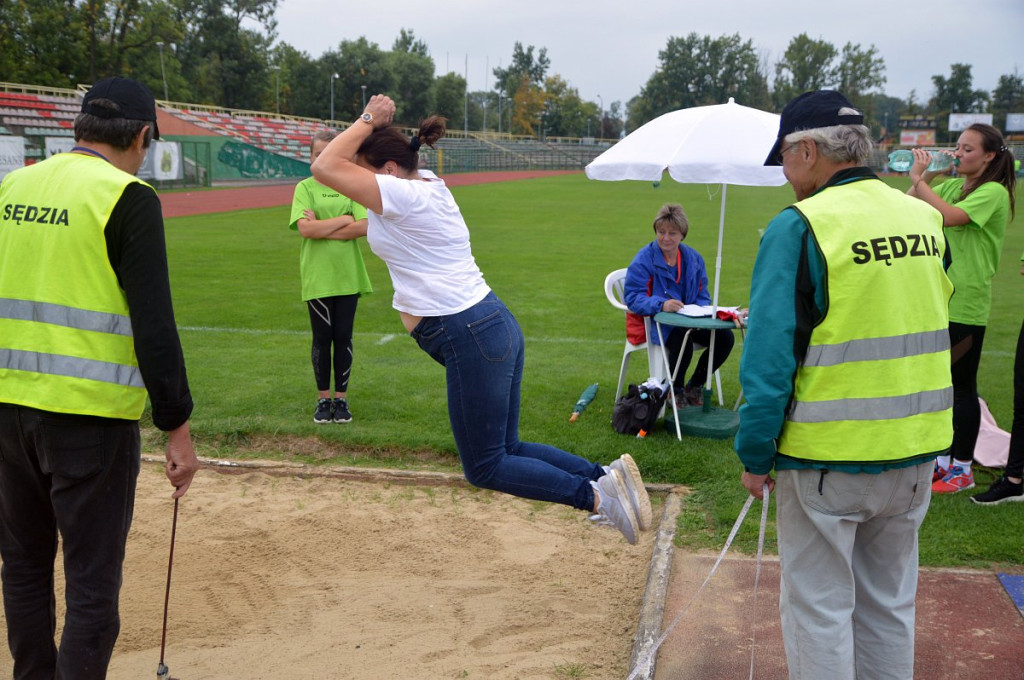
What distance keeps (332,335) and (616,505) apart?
3.29 meters

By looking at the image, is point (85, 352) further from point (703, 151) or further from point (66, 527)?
point (703, 151)

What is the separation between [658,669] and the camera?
346 centimetres

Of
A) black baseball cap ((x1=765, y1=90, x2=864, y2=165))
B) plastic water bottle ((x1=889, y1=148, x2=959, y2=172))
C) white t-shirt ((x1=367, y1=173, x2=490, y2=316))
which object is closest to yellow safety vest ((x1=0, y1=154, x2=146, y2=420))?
white t-shirt ((x1=367, y1=173, x2=490, y2=316))

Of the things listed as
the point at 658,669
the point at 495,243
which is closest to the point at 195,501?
the point at 658,669

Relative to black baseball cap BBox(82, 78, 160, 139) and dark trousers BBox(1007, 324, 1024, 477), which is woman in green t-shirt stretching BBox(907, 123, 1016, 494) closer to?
dark trousers BBox(1007, 324, 1024, 477)

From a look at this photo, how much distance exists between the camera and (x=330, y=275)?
20.7ft

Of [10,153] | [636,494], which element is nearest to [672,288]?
[636,494]

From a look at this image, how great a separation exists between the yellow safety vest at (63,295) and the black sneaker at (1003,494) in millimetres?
4637

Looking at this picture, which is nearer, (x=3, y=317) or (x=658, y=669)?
(x=3, y=317)

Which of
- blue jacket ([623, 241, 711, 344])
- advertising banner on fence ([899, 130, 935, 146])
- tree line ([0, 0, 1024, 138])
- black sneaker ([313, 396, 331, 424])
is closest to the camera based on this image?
blue jacket ([623, 241, 711, 344])

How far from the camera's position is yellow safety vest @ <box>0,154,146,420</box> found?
269 centimetres

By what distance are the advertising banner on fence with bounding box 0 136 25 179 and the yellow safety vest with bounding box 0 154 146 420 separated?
25412 millimetres

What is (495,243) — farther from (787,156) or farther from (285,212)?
(787,156)

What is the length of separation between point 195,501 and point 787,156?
13.2 feet
